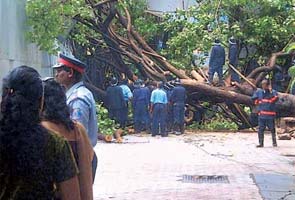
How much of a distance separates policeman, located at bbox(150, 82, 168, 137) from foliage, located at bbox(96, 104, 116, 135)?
4.17ft

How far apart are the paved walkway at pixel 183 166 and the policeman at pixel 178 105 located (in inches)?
46.8

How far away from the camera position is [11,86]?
3.27 meters

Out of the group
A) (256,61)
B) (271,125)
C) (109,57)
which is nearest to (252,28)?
(256,61)

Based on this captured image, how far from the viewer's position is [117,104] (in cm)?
2172

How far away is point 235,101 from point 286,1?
5648mm

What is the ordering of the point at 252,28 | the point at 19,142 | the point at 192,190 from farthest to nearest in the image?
the point at 252,28, the point at 192,190, the point at 19,142

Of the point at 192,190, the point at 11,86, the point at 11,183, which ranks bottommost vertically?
the point at 192,190

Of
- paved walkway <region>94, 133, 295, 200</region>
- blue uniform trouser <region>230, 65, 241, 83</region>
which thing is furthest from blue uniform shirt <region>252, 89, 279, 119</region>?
blue uniform trouser <region>230, 65, 241, 83</region>

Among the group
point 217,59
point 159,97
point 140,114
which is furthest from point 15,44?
point 217,59

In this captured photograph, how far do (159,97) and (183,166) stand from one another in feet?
26.2

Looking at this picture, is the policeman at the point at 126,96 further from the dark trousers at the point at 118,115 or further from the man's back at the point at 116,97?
the man's back at the point at 116,97

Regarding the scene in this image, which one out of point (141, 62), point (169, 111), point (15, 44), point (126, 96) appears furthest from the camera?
point (141, 62)

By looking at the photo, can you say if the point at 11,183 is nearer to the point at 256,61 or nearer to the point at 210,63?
the point at 210,63

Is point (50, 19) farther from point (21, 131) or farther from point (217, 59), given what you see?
point (21, 131)
